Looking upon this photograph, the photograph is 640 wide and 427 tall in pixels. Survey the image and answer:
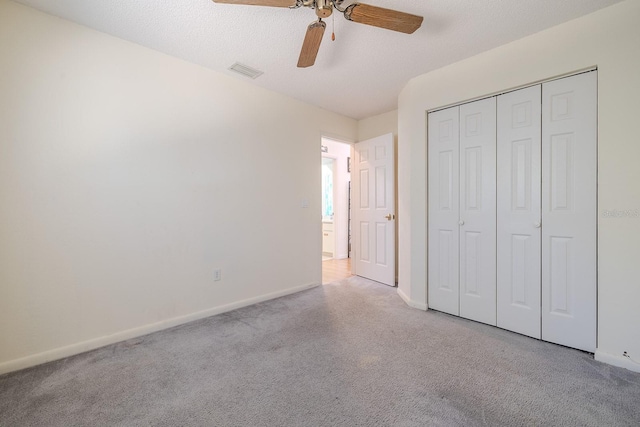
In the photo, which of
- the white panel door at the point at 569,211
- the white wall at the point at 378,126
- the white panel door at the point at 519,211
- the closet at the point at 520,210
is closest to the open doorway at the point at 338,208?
the white wall at the point at 378,126

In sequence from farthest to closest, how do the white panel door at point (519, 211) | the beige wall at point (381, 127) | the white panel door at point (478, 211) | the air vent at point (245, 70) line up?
the beige wall at point (381, 127), the air vent at point (245, 70), the white panel door at point (478, 211), the white panel door at point (519, 211)

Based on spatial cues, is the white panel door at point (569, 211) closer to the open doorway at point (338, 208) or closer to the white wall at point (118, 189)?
the white wall at point (118, 189)

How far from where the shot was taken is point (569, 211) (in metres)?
2.08

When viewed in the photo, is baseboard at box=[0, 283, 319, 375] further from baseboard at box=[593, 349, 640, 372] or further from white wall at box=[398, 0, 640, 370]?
white wall at box=[398, 0, 640, 370]

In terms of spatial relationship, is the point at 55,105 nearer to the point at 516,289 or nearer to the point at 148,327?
the point at 148,327

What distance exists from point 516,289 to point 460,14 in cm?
222

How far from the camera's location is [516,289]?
2.35 m

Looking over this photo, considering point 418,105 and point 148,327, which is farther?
point 418,105

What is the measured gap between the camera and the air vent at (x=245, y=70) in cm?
268

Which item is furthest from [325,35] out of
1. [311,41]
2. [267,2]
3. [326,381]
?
[326,381]

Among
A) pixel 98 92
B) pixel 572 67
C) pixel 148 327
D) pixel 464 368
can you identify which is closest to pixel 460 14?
pixel 572 67

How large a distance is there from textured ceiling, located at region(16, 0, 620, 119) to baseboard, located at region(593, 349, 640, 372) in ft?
7.87

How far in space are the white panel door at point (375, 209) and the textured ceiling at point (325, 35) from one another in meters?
1.15

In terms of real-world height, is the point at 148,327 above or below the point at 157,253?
below
